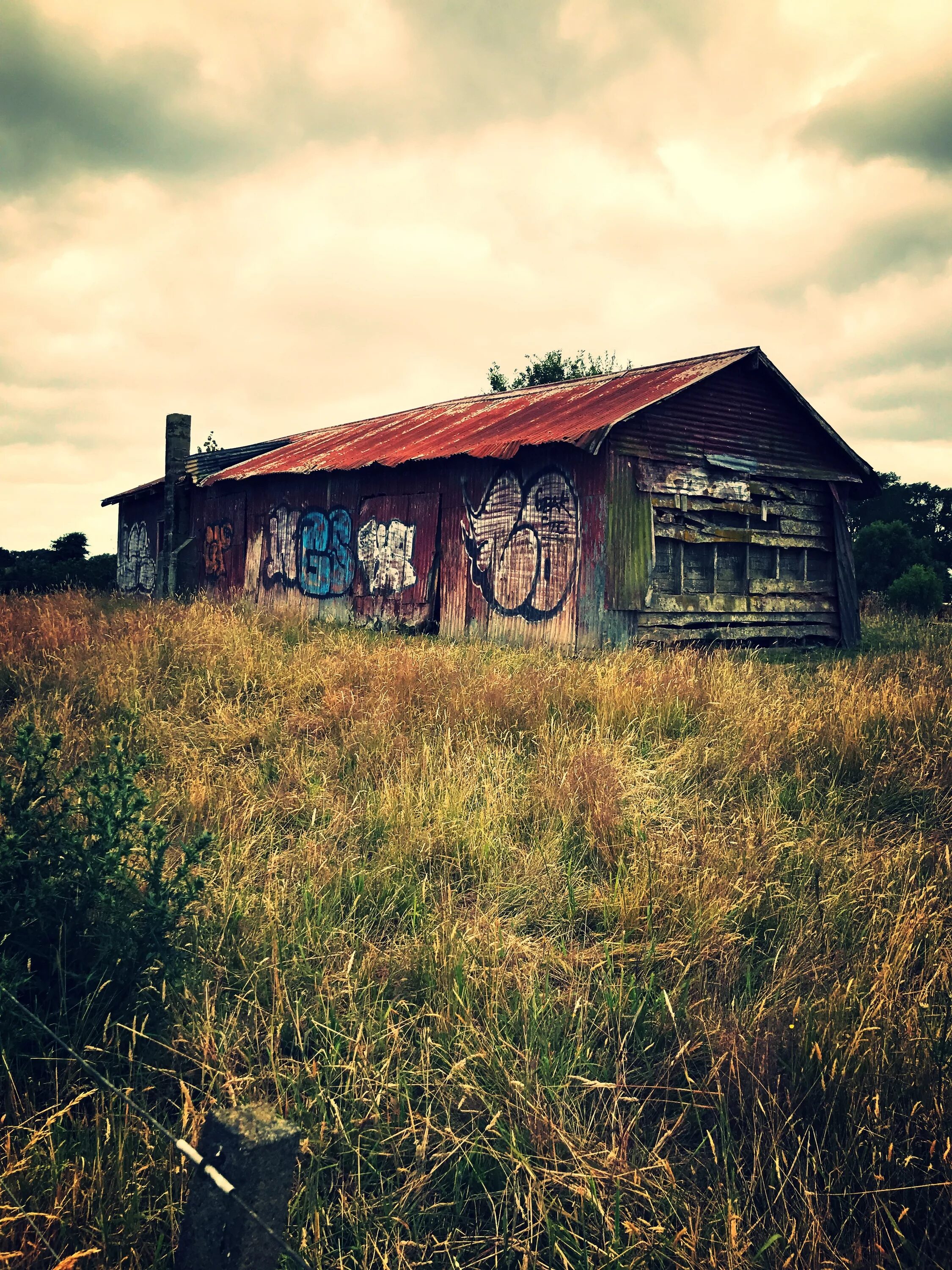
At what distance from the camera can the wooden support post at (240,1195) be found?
1.49 metres

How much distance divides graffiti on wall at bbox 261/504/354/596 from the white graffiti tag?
0.42 meters

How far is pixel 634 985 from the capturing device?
9.19ft

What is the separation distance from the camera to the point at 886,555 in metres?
21.9

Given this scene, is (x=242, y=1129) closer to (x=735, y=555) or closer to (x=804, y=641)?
(x=735, y=555)

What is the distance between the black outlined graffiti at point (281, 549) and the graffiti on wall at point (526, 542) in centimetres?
512

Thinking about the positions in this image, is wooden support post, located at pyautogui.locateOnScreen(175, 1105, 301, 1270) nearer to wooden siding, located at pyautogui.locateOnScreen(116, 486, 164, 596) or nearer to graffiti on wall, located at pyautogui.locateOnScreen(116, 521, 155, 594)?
wooden siding, located at pyautogui.locateOnScreen(116, 486, 164, 596)

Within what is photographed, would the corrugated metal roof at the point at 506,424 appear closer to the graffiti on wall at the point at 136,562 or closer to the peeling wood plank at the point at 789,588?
the peeling wood plank at the point at 789,588

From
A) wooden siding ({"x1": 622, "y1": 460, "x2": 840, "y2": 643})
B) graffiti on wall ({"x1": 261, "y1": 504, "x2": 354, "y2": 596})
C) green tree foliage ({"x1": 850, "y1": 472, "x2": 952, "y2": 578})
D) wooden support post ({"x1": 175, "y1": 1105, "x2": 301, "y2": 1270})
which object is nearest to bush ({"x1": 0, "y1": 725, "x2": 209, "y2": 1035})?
wooden support post ({"x1": 175, "y1": 1105, "x2": 301, "y2": 1270})

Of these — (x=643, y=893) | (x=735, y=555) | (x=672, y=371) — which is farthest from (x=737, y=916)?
(x=672, y=371)

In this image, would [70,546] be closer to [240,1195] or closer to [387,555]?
[387,555]

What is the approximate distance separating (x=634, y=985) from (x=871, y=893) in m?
1.36

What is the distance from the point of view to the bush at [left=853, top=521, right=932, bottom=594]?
855 inches

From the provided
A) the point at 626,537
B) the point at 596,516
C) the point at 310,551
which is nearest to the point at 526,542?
the point at 596,516

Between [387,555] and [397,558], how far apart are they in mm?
296
